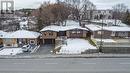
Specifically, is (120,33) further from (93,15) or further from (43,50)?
(93,15)

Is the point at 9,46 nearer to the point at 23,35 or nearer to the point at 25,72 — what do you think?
the point at 23,35

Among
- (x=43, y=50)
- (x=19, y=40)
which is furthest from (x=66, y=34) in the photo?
(x=43, y=50)

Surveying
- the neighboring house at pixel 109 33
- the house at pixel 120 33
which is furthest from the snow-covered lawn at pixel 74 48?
the house at pixel 120 33

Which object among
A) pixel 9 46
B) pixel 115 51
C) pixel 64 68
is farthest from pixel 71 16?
pixel 64 68

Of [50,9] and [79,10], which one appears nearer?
[50,9]

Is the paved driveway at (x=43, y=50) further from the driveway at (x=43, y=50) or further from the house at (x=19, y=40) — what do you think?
the house at (x=19, y=40)

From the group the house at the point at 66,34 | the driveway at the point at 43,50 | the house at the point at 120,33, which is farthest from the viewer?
the house at the point at 66,34

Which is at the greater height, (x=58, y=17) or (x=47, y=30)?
(x=58, y=17)

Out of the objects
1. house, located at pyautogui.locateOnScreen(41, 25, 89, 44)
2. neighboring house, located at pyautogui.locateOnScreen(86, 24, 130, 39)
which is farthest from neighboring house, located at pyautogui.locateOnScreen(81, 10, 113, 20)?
house, located at pyautogui.locateOnScreen(41, 25, 89, 44)

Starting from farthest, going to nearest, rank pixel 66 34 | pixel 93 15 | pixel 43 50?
pixel 93 15
pixel 66 34
pixel 43 50

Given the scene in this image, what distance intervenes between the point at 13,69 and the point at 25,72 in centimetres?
196

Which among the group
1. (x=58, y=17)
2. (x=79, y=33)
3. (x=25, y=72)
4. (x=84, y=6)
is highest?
(x=84, y=6)

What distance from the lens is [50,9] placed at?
7488cm

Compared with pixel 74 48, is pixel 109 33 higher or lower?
higher
